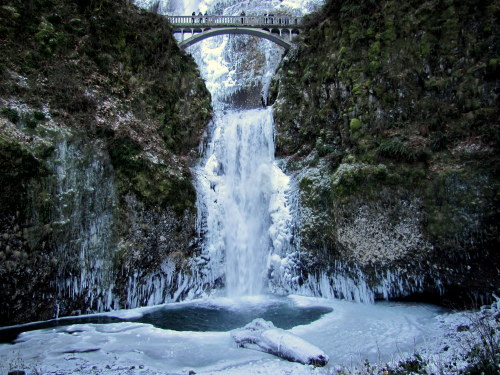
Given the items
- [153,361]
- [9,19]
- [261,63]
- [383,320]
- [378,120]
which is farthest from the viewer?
[261,63]

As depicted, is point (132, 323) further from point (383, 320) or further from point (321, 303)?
point (383, 320)

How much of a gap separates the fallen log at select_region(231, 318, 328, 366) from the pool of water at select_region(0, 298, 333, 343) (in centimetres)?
113

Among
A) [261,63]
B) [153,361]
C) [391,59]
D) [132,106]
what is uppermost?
[261,63]

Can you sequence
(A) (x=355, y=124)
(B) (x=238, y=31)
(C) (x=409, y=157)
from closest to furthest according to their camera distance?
(C) (x=409, y=157) < (A) (x=355, y=124) < (B) (x=238, y=31)

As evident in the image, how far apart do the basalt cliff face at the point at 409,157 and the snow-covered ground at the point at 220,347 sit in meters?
1.93

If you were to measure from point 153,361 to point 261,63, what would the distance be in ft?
105

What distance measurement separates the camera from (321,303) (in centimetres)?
1232

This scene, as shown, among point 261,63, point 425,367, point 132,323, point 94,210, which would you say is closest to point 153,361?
point 132,323

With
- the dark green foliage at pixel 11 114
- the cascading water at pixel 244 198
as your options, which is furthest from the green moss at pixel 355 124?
the dark green foliage at pixel 11 114

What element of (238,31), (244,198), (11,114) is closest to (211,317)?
(244,198)

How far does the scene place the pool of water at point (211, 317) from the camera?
10148 mm

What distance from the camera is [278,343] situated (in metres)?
8.09

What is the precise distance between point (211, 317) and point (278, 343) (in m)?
3.63

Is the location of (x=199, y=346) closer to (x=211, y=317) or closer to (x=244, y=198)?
(x=211, y=317)
